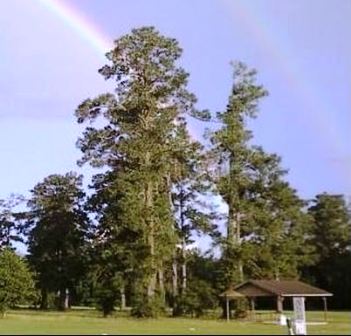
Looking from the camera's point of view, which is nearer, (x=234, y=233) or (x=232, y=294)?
(x=232, y=294)

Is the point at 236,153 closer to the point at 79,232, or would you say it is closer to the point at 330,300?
the point at 330,300

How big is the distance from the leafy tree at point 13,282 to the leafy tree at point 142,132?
28.8 feet

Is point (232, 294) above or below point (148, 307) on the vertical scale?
above

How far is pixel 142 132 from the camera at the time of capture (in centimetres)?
6788

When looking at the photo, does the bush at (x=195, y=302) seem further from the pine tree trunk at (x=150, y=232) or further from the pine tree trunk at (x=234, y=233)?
the pine tree trunk at (x=234, y=233)

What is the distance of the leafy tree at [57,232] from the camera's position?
97.2 metres

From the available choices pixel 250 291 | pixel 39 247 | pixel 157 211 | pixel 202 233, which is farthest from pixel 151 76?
pixel 39 247

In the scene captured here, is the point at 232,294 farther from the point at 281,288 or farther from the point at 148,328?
the point at 148,328

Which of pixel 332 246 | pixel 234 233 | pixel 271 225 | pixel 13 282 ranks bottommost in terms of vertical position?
pixel 13 282

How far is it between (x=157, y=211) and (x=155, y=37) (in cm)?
1672

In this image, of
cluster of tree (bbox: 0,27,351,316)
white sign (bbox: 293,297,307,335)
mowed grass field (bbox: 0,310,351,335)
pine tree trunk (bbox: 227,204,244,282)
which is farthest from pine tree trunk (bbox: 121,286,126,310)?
white sign (bbox: 293,297,307,335)

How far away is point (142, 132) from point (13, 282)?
18.4 metres

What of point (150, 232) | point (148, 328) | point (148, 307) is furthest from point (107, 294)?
point (148, 328)

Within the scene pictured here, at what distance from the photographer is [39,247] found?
102750 millimetres
